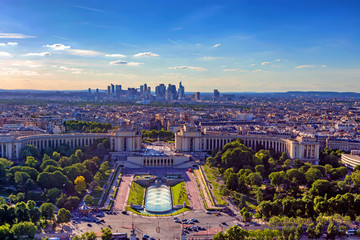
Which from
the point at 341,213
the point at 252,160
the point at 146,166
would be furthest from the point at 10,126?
the point at 341,213

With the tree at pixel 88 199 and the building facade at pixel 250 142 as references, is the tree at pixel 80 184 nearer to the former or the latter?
the tree at pixel 88 199

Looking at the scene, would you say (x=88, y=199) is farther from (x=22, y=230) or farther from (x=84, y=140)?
(x=84, y=140)

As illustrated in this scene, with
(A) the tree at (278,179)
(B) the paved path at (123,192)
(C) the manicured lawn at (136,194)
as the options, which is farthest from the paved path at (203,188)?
(B) the paved path at (123,192)

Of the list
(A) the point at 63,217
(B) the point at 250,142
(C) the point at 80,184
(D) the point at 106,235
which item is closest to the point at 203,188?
(C) the point at 80,184

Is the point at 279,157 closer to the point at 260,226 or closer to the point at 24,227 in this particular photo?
the point at 260,226

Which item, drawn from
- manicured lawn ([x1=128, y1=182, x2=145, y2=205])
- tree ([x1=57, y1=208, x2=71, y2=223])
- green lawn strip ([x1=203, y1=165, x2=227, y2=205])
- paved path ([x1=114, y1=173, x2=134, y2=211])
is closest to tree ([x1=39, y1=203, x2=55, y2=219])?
tree ([x1=57, y1=208, x2=71, y2=223])
